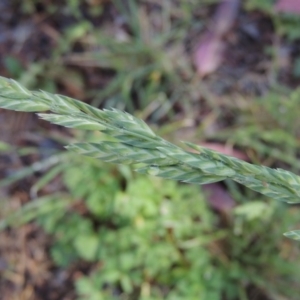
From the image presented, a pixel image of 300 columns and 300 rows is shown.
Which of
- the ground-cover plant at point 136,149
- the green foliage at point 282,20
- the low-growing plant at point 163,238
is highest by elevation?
the ground-cover plant at point 136,149

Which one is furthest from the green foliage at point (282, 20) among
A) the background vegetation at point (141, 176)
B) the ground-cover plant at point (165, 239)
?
the ground-cover plant at point (165, 239)

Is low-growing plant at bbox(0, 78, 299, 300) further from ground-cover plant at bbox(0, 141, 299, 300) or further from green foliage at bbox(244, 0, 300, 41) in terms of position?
green foliage at bbox(244, 0, 300, 41)

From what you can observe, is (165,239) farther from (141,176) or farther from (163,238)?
(141,176)

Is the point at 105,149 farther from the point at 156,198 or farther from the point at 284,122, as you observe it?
the point at 284,122

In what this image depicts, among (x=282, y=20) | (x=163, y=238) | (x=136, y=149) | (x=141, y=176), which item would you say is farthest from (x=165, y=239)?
(x=136, y=149)

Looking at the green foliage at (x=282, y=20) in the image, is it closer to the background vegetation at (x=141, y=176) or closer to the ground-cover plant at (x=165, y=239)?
the background vegetation at (x=141, y=176)
